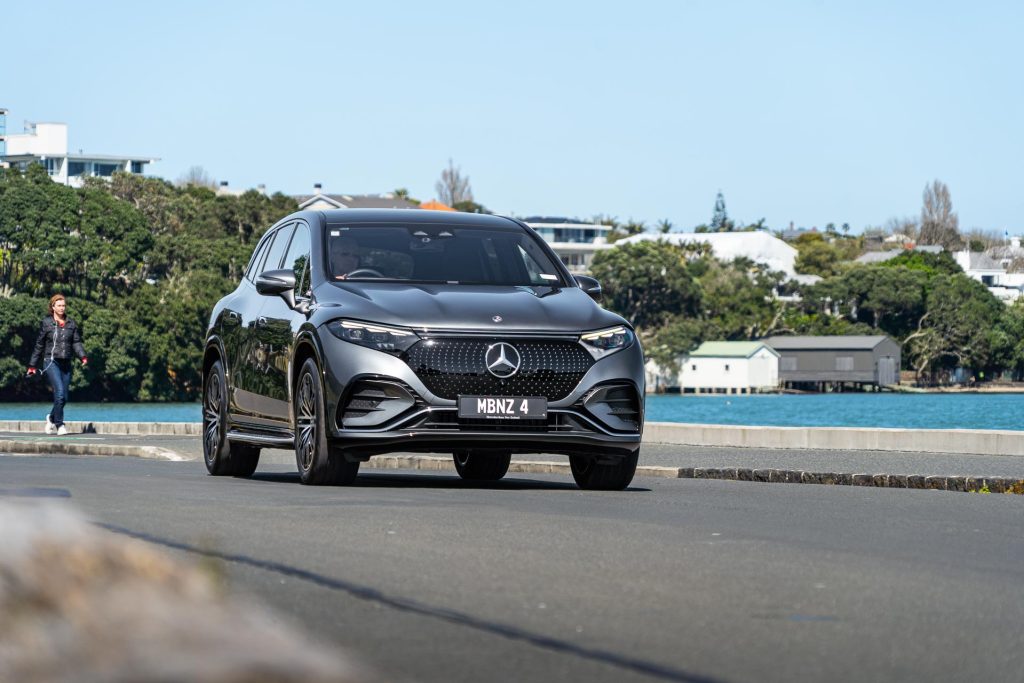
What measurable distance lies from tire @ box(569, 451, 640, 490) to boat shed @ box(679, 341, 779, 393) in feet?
469

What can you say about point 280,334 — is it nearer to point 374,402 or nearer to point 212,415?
point 374,402

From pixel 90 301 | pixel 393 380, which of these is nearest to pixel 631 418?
pixel 393 380

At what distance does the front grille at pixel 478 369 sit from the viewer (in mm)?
11648

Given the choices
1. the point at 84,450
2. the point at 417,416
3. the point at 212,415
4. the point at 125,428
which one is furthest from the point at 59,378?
the point at 417,416

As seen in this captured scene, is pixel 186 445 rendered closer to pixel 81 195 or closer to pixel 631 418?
pixel 631 418

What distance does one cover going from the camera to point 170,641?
3.02 metres

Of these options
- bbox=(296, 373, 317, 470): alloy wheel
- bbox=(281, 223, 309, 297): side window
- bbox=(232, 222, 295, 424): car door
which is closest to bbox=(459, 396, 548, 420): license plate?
bbox=(296, 373, 317, 470): alloy wheel

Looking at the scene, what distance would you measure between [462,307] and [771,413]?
4341 inches

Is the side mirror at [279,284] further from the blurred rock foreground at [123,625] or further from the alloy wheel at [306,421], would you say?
the blurred rock foreground at [123,625]

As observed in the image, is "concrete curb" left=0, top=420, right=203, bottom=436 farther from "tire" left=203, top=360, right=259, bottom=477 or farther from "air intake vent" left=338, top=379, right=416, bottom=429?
"air intake vent" left=338, top=379, right=416, bottom=429

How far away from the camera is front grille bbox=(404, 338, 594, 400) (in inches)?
459

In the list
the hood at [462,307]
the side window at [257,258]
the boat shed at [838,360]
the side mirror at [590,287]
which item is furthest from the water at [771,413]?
the hood at [462,307]

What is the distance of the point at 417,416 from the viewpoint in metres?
11.6

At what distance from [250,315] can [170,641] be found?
11.0 m
